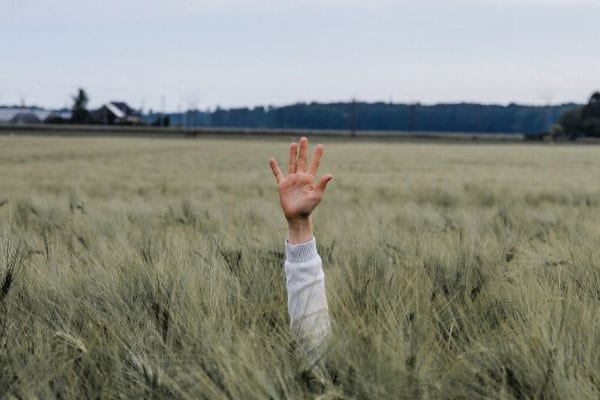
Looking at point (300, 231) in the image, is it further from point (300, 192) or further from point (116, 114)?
point (116, 114)

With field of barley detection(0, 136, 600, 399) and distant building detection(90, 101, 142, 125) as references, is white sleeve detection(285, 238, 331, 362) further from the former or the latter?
distant building detection(90, 101, 142, 125)

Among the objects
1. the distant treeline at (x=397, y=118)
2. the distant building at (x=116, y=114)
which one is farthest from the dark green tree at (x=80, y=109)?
the distant treeline at (x=397, y=118)

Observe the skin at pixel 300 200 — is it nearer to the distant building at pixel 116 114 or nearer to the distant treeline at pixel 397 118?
the distant building at pixel 116 114

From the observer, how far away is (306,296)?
1556mm

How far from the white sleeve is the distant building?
71.2 metres

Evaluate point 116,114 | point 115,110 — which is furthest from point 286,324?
point 115,110

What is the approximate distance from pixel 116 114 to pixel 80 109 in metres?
15.3

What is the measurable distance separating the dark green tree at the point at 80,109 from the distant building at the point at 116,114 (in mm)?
5148

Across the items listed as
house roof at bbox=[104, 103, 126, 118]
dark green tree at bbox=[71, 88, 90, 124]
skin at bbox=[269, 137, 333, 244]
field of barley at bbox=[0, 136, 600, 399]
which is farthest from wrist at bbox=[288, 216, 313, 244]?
house roof at bbox=[104, 103, 126, 118]

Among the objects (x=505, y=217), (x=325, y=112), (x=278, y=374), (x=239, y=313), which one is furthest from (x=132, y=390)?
(x=325, y=112)

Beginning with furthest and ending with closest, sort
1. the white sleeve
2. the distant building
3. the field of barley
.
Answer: the distant building, the white sleeve, the field of barley

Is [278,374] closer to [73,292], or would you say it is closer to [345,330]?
[345,330]

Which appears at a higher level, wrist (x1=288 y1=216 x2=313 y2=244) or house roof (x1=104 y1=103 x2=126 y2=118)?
wrist (x1=288 y1=216 x2=313 y2=244)

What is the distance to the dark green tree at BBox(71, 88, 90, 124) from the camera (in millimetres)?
62438
